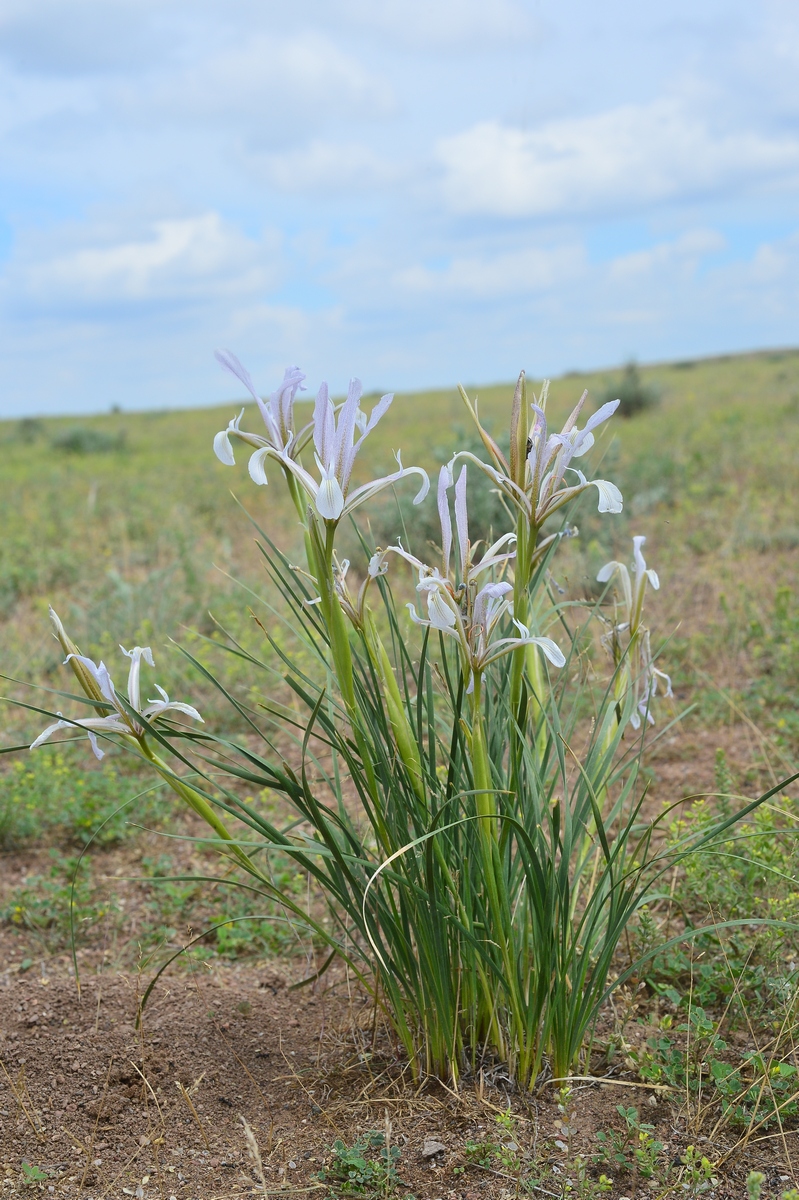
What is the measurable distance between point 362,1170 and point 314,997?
0.76 metres

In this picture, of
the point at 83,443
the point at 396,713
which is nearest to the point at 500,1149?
the point at 396,713

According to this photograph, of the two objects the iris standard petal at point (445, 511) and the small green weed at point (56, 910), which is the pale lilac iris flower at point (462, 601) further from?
the small green weed at point (56, 910)

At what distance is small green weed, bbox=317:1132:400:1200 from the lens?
1696 mm

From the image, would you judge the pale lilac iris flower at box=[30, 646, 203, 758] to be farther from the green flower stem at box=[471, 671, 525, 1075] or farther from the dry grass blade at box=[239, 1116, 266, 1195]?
the dry grass blade at box=[239, 1116, 266, 1195]

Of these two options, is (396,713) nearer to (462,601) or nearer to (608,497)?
(462,601)

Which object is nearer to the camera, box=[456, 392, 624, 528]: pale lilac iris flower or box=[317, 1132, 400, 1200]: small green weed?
box=[456, 392, 624, 528]: pale lilac iris flower

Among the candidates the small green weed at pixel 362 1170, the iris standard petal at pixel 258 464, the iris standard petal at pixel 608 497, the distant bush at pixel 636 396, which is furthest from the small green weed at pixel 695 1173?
the distant bush at pixel 636 396

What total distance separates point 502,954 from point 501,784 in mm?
299

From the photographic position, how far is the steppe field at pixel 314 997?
1.79 meters

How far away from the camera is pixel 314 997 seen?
2443mm

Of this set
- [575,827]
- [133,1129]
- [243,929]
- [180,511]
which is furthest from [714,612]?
[180,511]

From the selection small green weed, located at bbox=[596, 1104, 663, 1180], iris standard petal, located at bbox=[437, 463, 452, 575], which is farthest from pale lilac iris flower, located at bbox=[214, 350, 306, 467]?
small green weed, located at bbox=[596, 1104, 663, 1180]

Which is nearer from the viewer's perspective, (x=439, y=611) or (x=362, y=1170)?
(x=439, y=611)

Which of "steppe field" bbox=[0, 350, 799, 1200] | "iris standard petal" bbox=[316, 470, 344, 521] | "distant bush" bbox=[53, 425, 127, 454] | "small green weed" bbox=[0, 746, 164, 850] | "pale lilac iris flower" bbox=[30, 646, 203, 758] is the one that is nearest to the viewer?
"iris standard petal" bbox=[316, 470, 344, 521]
